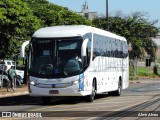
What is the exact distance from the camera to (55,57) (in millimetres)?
21219

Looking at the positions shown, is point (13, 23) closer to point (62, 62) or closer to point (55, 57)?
point (55, 57)

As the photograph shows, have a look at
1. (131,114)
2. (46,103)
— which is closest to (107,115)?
(131,114)

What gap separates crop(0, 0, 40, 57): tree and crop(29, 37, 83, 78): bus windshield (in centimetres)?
785

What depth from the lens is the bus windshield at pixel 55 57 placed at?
21.1 metres

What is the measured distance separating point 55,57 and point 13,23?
407 inches

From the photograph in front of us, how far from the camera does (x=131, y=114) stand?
16.5m

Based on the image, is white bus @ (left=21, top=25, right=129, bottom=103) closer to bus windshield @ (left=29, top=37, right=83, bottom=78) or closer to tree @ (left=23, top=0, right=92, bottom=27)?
bus windshield @ (left=29, top=37, right=83, bottom=78)

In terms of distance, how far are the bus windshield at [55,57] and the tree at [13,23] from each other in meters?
7.85

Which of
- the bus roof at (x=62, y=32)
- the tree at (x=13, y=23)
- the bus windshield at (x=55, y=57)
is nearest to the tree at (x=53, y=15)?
the tree at (x=13, y=23)

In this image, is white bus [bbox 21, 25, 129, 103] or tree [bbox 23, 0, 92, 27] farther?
tree [bbox 23, 0, 92, 27]

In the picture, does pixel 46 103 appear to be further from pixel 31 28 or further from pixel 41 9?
pixel 41 9

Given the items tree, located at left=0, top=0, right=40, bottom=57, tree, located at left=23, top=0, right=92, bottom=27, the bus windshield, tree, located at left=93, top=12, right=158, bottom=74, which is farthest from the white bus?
tree, located at left=93, top=12, right=158, bottom=74

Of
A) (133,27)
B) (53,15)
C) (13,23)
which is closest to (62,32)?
(13,23)

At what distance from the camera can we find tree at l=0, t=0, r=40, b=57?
30.5m
